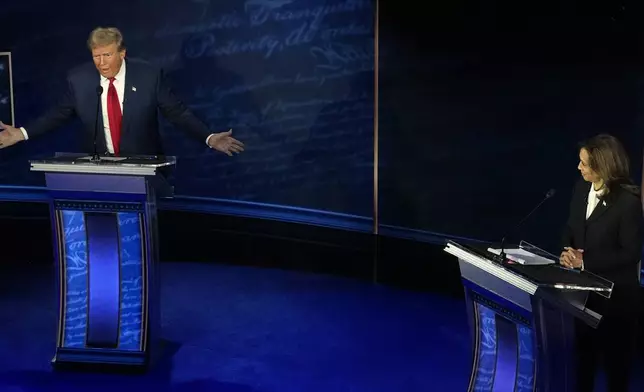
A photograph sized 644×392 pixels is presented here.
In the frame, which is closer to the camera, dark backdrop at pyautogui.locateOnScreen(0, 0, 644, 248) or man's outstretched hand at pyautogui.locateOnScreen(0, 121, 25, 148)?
man's outstretched hand at pyautogui.locateOnScreen(0, 121, 25, 148)

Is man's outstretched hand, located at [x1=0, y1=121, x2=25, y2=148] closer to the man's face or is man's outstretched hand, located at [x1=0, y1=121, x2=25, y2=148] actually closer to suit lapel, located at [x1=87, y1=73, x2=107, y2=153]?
suit lapel, located at [x1=87, y1=73, x2=107, y2=153]

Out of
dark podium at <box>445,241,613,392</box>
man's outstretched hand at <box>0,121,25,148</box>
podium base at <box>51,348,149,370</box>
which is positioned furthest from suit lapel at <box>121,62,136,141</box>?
dark podium at <box>445,241,613,392</box>

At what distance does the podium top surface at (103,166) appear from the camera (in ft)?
11.7

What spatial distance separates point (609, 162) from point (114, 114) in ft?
7.52

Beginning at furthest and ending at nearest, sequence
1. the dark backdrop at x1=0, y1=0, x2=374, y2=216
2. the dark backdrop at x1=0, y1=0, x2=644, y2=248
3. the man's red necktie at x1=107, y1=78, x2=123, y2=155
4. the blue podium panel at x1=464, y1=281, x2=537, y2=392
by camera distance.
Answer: the dark backdrop at x1=0, y1=0, x2=374, y2=216
the dark backdrop at x1=0, y1=0, x2=644, y2=248
the man's red necktie at x1=107, y1=78, x2=123, y2=155
the blue podium panel at x1=464, y1=281, x2=537, y2=392

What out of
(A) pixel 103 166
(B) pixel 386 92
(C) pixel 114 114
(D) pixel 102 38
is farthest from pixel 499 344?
(B) pixel 386 92

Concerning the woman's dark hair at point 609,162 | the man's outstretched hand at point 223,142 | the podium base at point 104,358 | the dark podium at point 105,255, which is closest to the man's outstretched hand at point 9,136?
the dark podium at point 105,255

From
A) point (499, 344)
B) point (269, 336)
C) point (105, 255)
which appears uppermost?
Answer: point (105, 255)

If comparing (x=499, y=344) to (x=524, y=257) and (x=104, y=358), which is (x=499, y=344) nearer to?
(x=524, y=257)

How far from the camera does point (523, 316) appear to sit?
265cm

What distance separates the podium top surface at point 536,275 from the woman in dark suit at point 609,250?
0.20 m

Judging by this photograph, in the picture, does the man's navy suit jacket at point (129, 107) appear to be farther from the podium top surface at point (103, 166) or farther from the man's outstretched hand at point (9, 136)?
the podium top surface at point (103, 166)

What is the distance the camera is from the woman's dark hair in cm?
296

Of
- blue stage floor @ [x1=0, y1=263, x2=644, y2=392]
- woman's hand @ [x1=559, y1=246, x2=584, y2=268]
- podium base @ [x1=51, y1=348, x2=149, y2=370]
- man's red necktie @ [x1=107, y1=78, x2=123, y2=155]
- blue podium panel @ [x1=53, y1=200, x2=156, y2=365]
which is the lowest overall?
blue stage floor @ [x1=0, y1=263, x2=644, y2=392]
